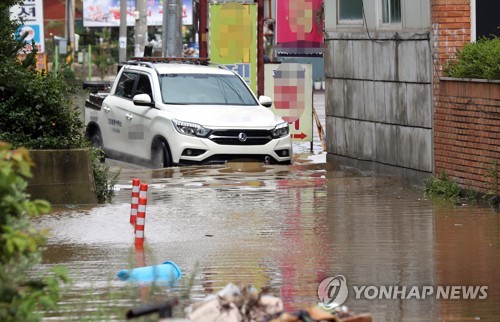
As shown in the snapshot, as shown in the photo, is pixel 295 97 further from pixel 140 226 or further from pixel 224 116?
pixel 140 226

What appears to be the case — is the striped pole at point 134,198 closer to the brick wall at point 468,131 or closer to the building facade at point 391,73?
the brick wall at point 468,131

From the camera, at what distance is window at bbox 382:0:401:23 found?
57.4 feet

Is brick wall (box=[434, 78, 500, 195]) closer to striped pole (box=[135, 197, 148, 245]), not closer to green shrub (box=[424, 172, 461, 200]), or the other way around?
green shrub (box=[424, 172, 461, 200])

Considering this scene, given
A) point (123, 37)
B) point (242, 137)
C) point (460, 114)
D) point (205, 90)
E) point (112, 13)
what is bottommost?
point (242, 137)

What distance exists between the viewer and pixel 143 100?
19422mm

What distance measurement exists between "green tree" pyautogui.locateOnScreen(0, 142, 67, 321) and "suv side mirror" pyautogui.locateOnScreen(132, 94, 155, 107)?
13264mm

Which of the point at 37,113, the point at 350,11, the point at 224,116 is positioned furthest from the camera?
the point at 350,11

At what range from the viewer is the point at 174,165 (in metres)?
18.8

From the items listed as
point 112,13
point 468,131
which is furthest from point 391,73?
point 112,13

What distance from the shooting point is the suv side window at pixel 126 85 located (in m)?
20.9

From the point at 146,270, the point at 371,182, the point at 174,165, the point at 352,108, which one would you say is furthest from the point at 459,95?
the point at 146,270

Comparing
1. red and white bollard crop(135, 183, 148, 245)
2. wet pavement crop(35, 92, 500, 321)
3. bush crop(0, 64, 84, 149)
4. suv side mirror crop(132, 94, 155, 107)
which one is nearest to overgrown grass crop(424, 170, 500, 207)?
wet pavement crop(35, 92, 500, 321)

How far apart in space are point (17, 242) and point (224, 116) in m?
13.4

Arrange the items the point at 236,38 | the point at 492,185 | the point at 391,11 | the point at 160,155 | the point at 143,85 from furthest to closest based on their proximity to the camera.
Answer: the point at 236,38, the point at 143,85, the point at 160,155, the point at 391,11, the point at 492,185
